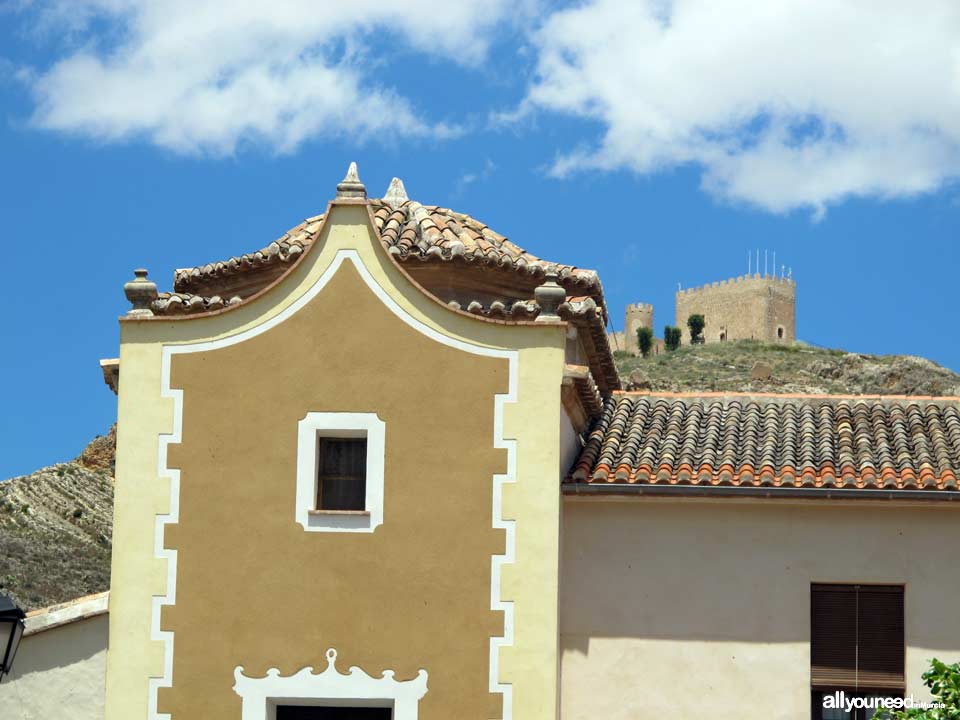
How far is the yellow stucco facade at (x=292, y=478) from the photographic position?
16.8 metres

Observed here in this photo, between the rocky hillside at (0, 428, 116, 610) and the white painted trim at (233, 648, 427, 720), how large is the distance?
73.3 feet

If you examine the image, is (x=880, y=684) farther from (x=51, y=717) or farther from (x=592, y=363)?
(x=51, y=717)

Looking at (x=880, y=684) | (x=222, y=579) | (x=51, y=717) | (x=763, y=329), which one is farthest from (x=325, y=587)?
(x=763, y=329)

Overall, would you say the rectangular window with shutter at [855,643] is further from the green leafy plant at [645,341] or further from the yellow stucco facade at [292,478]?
the green leafy plant at [645,341]

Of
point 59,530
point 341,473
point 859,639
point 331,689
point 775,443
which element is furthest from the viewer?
point 59,530

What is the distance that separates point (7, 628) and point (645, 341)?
390 feet

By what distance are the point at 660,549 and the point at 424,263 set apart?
14.9 feet

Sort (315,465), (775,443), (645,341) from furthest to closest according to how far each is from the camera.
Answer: (645,341) < (775,443) < (315,465)

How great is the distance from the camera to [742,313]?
448 feet

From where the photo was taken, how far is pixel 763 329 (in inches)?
5315

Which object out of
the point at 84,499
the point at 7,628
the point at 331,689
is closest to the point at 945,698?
the point at 331,689

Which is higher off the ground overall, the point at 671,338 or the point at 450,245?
the point at 671,338

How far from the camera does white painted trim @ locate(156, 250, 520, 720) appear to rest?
55.2ft

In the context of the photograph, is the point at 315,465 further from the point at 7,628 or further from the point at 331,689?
the point at 7,628
